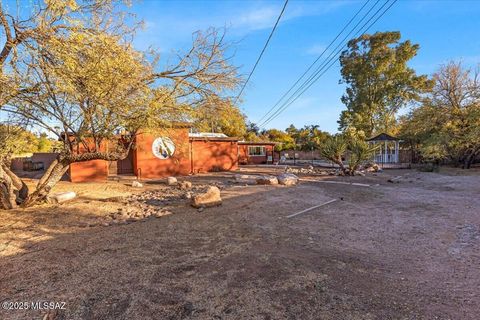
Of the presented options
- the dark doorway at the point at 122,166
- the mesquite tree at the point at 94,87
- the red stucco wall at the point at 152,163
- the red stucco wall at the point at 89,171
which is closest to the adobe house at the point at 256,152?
the red stucco wall at the point at 152,163

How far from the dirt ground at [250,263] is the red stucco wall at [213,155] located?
11494mm

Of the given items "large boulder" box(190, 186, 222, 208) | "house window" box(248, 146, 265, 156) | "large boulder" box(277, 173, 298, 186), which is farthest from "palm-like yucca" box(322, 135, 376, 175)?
"house window" box(248, 146, 265, 156)

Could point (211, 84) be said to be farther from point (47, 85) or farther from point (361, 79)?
point (361, 79)

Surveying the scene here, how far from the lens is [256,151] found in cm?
2869

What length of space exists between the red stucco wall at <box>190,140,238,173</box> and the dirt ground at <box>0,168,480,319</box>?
11494mm

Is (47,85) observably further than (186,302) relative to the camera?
Yes

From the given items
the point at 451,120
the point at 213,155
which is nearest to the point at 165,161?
the point at 213,155

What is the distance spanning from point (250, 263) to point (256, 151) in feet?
82.0

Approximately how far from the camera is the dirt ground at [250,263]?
275 centimetres

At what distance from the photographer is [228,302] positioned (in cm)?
284

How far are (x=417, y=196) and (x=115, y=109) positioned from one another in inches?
387

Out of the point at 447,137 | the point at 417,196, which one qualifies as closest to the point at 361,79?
the point at 447,137

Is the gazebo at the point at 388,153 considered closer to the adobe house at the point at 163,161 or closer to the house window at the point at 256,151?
the house window at the point at 256,151

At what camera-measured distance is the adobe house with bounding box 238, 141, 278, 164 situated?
27938 mm
